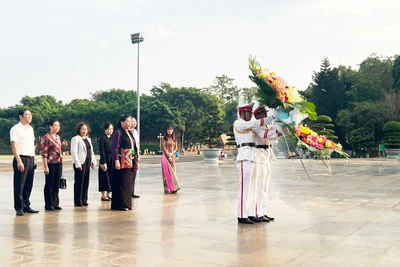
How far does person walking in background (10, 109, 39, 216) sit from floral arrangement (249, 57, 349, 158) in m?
3.44

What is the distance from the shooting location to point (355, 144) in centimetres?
3588

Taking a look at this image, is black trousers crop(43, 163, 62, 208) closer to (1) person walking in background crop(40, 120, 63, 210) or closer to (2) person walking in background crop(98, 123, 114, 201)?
(1) person walking in background crop(40, 120, 63, 210)

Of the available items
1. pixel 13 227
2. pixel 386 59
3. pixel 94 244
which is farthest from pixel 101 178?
pixel 386 59

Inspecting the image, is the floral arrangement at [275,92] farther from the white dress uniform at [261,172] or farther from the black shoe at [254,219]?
the black shoe at [254,219]

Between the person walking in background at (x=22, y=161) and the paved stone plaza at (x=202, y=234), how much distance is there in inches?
10.3

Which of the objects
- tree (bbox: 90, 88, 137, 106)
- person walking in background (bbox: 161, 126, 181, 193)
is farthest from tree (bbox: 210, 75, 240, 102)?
person walking in background (bbox: 161, 126, 181, 193)

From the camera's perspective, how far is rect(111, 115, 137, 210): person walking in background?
6773 millimetres

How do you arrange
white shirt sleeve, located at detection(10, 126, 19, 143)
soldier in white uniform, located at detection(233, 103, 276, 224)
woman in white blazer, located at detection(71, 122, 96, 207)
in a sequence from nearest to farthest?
soldier in white uniform, located at detection(233, 103, 276, 224) → white shirt sleeve, located at detection(10, 126, 19, 143) → woman in white blazer, located at detection(71, 122, 96, 207)

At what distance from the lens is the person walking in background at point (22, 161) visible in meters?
6.23

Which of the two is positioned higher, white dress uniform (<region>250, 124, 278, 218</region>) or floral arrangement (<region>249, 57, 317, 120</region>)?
floral arrangement (<region>249, 57, 317, 120</region>)

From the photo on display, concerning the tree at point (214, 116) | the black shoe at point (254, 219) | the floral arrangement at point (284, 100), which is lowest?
the black shoe at point (254, 219)

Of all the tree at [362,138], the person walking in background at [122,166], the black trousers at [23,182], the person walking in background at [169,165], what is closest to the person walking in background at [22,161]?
the black trousers at [23,182]

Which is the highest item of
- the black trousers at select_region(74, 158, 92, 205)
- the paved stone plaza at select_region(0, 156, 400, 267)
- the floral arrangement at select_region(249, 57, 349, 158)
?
the floral arrangement at select_region(249, 57, 349, 158)

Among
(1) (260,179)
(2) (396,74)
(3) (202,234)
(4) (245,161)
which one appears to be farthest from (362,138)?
(3) (202,234)
